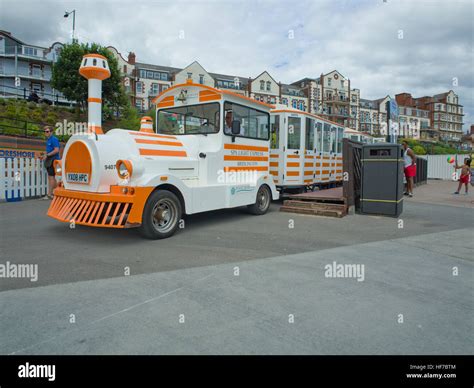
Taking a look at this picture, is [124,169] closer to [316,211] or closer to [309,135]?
[316,211]

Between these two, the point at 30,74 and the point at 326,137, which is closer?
the point at 326,137

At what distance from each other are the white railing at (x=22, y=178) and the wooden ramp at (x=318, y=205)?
7.74 meters

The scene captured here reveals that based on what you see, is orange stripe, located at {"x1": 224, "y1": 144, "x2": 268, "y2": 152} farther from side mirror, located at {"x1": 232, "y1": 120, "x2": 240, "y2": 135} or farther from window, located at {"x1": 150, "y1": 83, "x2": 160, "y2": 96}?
window, located at {"x1": 150, "y1": 83, "x2": 160, "y2": 96}

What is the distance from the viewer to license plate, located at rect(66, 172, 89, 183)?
5594mm

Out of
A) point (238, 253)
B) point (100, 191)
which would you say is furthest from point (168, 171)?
point (238, 253)

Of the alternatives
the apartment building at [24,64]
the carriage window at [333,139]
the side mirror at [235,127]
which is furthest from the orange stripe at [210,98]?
the apartment building at [24,64]

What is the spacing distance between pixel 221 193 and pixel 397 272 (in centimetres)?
384

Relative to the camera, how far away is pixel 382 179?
846cm

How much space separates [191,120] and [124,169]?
2.61 metres

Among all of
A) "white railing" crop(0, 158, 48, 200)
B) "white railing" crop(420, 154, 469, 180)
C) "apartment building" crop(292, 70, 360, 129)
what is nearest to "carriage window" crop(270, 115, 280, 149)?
"white railing" crop(0, 158, 48, 200)

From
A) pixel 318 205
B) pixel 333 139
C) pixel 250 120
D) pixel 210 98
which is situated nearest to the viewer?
pixel 210 98

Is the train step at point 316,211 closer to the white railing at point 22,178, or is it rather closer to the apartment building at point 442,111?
the white railing at point 22,178

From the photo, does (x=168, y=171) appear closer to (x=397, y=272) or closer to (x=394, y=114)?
(x=397, y=272)

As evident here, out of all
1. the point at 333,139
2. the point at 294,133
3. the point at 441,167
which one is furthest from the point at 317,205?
the point at 441,167
